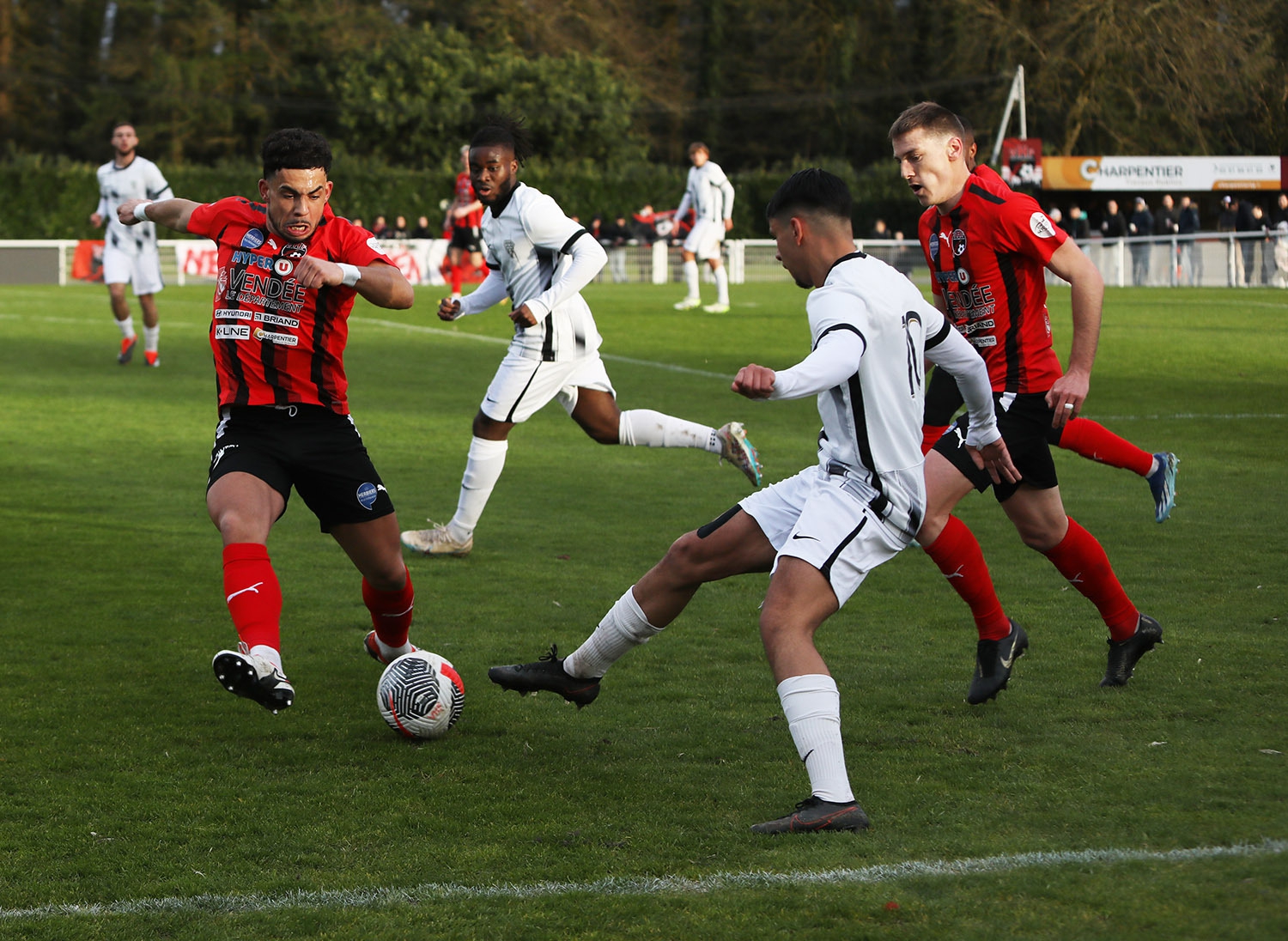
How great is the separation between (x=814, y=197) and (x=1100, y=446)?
3202mm

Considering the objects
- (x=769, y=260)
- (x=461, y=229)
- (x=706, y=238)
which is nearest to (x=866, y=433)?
(x=706, y=238)

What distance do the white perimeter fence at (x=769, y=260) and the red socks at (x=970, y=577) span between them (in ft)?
75.0

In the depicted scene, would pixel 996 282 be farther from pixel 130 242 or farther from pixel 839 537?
pixel 130 242

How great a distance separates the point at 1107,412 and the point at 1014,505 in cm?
818

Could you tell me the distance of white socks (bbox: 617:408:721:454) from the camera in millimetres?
8898

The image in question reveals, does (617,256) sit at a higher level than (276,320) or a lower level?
higher

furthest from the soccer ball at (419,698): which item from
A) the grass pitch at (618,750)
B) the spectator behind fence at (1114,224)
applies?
the spectator behind fence at (1114,224)

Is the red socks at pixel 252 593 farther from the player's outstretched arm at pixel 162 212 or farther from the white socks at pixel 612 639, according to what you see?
the player's outstretched arm at pixel 162 212

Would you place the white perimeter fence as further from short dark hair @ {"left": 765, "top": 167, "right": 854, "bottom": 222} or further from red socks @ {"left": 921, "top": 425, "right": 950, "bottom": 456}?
short dark hair @ {"left": 765, "top": 167, "right": 854, "bottom": 222}

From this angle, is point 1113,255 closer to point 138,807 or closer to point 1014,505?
point 1014,505

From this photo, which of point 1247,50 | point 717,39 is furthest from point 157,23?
point 1247,50

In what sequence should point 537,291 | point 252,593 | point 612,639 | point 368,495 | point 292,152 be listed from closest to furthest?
1. point 252,593
2. point 612,639
3. point 292,152
4. point 368,495
5. point 537,291

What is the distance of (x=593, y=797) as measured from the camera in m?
4.43

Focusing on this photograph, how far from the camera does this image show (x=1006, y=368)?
579 centimetres
